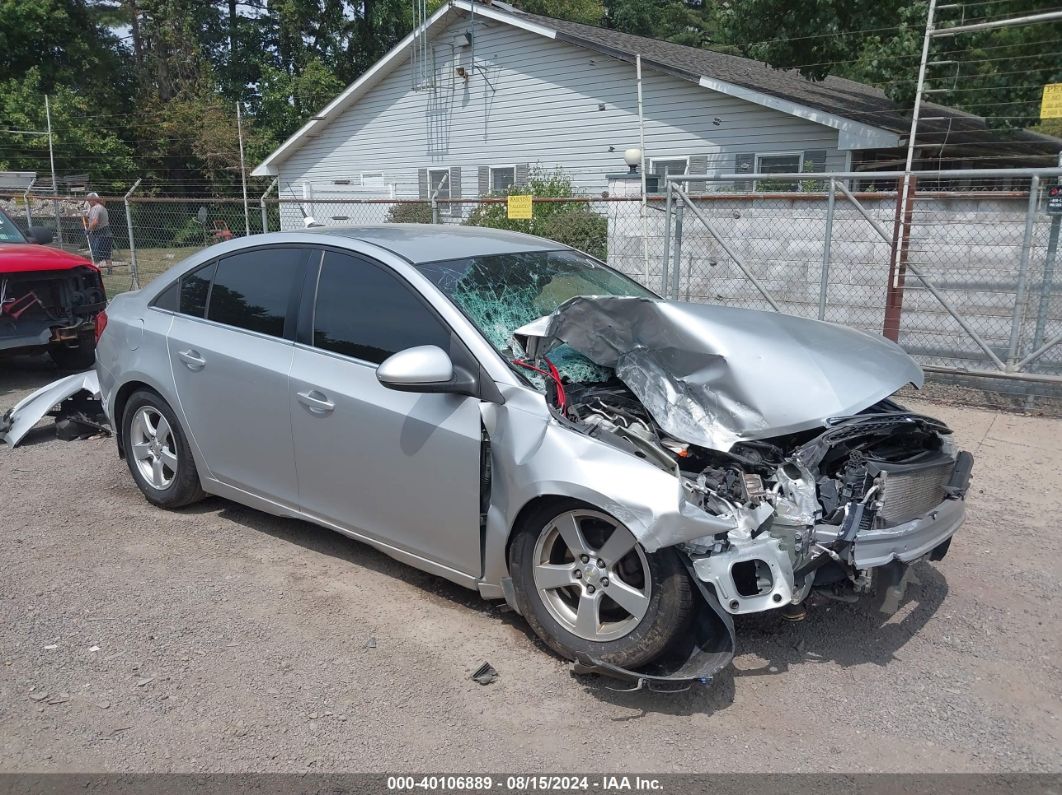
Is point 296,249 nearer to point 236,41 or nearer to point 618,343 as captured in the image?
point 618,343

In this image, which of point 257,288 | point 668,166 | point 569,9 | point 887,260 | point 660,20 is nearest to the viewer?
point 257,288

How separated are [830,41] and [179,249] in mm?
11959

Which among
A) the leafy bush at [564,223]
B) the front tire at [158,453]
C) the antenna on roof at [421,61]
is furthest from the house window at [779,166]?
the front tire at [158,453]

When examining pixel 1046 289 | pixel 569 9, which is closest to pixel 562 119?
pixel 1046 289

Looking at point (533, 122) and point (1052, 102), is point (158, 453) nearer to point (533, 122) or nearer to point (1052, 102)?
point (1052, 102)

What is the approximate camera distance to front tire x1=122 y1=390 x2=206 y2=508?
4.82 m

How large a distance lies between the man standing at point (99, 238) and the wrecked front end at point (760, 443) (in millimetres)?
14126

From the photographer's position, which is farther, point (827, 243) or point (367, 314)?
point (827, 243)

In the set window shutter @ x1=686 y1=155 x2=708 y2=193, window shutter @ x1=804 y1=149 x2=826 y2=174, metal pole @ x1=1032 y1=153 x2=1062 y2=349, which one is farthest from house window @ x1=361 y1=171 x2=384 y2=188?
metal pole @ x1=1032 y1=153 x2=1062 y2=349

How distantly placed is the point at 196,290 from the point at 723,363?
10.0ft

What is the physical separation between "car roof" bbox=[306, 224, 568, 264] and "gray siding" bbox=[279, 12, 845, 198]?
37.0 ft

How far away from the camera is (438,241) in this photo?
437 cm

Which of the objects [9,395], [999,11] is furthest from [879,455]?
[999,11]

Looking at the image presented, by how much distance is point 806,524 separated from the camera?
3176 millimetres
